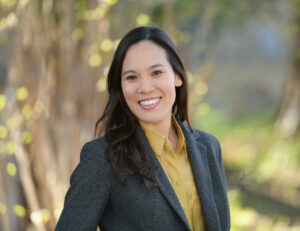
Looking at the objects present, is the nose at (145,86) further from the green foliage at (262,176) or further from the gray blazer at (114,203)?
the green foliage at (262,176)

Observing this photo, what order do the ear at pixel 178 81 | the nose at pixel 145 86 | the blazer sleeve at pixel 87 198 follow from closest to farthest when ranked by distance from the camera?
1. the blazer sleeve at pixel 87 198
2. the nose at pixel 145 86
3. the ear at pixel 178 81

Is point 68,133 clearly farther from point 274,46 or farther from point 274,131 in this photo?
point 274,46

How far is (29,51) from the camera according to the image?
2656mm

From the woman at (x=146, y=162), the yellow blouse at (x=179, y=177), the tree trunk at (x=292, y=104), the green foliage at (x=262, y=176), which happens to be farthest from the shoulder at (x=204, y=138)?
the tree trunk at (x=292, y=104)

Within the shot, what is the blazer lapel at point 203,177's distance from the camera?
1619mm

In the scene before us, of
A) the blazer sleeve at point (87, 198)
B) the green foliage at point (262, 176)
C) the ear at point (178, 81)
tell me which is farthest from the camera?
the green foliage at point (262, 176)

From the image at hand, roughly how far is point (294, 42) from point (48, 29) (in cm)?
469

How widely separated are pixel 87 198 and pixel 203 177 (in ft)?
1.54

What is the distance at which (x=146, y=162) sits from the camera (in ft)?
5.10

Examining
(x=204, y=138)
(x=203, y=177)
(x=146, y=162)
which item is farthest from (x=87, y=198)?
(x=204, y=138)

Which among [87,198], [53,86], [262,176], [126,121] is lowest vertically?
[87,198]

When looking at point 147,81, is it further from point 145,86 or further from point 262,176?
point 262,176

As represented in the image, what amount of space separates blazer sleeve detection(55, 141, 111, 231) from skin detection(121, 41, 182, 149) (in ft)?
0.94

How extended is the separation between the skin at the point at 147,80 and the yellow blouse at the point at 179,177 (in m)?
0.07
